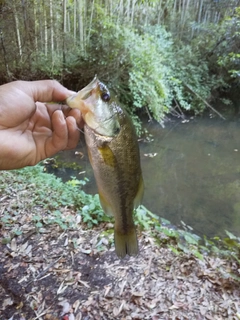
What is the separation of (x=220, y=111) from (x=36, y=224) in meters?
Result: 9.54

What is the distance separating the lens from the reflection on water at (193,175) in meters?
4.53

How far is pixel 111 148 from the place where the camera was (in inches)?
52.4

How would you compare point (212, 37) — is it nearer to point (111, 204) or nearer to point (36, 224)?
point (36, 224)

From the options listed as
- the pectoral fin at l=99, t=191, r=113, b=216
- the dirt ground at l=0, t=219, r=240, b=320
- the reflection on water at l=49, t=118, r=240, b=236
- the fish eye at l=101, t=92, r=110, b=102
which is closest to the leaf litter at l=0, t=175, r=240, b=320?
the dirt ground at l=0, t=219, r=240, b=320

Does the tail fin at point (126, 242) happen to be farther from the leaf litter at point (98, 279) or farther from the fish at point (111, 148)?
the leaf litter at point (98, 279)

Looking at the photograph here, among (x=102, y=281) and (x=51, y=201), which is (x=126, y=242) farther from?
(x=51, y=201)

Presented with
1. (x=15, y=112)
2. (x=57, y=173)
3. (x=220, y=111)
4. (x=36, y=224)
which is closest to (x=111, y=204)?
(x=15, y=112)

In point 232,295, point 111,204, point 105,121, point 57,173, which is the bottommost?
point 57,173

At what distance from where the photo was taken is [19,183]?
382 cm

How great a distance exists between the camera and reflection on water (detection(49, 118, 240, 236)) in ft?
14.9

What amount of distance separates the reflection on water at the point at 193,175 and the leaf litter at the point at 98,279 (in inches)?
52.9

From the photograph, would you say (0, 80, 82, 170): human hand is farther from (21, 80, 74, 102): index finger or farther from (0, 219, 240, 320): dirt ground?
(0, 219, 240, 320): dirt ground

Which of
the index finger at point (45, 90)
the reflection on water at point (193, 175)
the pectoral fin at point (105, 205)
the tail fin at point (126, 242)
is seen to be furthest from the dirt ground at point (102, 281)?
the index finger at point (45, 90)

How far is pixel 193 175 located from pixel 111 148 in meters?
4.80
